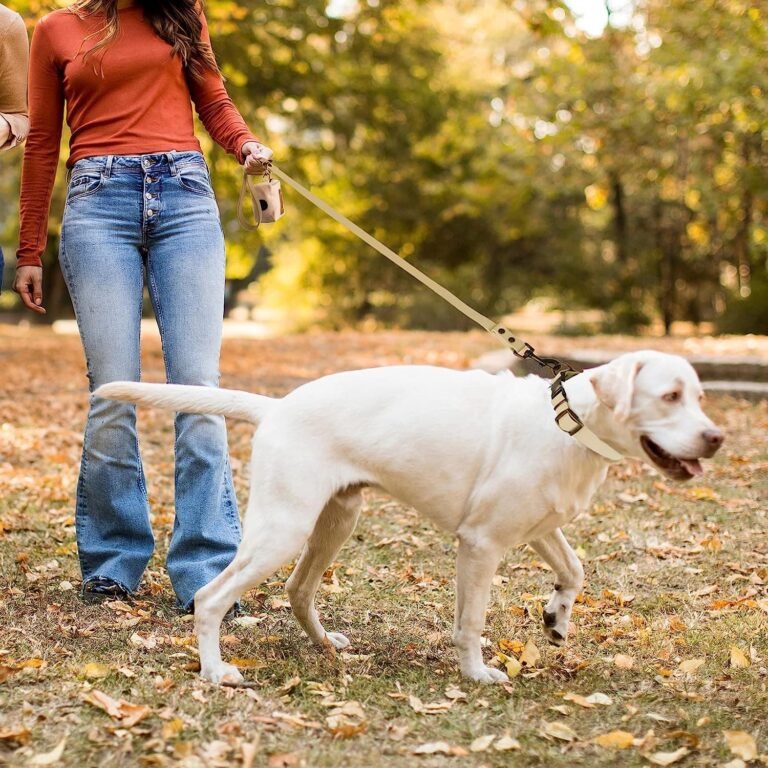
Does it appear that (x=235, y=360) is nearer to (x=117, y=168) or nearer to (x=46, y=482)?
(x=46, y=482)

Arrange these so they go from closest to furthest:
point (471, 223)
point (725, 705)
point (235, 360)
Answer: point (725, 705) < point (235, 360) < point (471, 223)

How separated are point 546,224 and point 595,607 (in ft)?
69.6

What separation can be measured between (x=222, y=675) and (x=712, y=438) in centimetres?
181

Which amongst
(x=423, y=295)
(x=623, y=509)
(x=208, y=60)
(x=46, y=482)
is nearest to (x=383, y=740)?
(x=208, y=60)

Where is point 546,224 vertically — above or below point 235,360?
above

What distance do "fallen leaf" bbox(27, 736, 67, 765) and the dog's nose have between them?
83.6 inches

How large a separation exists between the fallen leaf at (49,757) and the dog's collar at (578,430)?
1825 millimetres

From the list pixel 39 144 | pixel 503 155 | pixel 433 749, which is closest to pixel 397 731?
pixel 433 749

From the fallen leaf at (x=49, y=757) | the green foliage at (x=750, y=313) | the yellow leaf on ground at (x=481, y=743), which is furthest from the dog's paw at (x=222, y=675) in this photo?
the green foliage at (x=750, y=313)

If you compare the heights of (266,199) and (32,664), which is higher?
(266,199)

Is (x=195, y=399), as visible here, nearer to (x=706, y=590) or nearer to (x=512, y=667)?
(x=512, y=667)

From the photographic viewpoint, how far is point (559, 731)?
10.4ft

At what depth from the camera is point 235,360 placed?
44.9 feet

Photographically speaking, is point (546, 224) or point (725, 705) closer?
point (725, 705)
